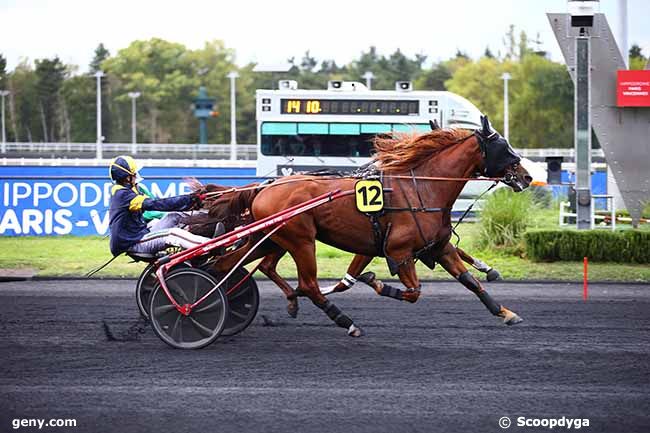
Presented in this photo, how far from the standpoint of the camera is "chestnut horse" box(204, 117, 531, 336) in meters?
8.50

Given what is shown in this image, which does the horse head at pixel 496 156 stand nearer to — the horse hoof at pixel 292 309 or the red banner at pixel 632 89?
the horse hoof at pixel 292 309

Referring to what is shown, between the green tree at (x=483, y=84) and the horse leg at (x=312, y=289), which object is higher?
the green tree at (x=483, y=84)

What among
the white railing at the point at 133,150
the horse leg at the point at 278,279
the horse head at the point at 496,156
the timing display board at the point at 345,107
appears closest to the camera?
the horse head at the point at 496,156

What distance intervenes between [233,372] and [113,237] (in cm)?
184

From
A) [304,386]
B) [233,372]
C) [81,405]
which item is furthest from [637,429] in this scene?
[81,405]

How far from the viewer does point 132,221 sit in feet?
28.0

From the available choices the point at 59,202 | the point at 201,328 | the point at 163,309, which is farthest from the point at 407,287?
the point at 59,202

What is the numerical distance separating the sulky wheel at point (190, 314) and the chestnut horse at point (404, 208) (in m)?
0.80

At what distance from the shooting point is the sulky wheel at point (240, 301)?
28.6 ft

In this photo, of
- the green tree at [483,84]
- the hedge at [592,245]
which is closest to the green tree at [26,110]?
the green tree at [483,84]

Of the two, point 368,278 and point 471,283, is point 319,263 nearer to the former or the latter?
point 368,278

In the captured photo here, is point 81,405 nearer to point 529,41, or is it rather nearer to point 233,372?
point 233,372

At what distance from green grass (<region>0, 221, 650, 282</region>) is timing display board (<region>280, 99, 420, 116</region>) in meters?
6.33

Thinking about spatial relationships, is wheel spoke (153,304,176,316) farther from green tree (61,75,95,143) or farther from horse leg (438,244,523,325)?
green tree (61,75,95,143)
